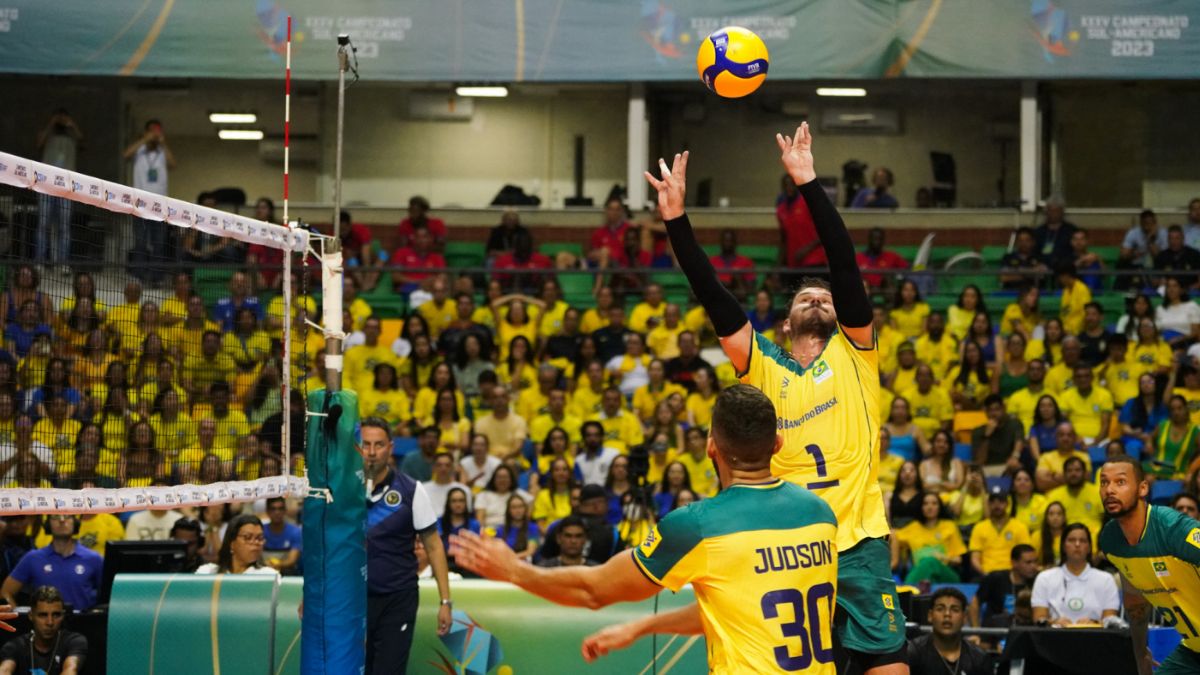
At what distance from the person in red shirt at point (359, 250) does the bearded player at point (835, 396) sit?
14.9m

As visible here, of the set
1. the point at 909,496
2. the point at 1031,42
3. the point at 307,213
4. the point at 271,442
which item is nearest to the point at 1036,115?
the point at 1031,42

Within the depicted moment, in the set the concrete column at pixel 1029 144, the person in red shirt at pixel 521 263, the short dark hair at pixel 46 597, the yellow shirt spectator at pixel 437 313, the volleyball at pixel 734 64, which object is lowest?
the short dark hair at pixel 46 597

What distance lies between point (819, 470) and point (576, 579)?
1.87 meters

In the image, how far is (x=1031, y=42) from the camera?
2086cm

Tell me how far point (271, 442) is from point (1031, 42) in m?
11.7

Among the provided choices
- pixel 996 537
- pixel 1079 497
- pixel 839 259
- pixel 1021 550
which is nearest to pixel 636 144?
pixel 1079 497

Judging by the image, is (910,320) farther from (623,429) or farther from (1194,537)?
(1194,537)

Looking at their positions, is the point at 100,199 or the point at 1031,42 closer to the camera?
the point at 100,199

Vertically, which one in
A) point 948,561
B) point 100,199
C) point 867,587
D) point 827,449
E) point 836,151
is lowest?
point 948,561

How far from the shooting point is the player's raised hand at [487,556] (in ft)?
17.0

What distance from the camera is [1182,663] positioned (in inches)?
355

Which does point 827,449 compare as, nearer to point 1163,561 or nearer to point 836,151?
point 1163,561

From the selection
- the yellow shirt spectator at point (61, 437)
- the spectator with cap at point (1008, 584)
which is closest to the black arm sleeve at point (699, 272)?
the spectator with cap at point (1008, 584)

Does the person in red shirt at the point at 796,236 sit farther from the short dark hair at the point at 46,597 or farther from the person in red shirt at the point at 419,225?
the short dark hair at the point at 46,597
